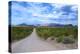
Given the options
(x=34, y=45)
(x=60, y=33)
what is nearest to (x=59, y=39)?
(x=60, y=33)

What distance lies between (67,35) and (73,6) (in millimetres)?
331

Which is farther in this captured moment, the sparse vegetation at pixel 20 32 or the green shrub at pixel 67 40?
the green shrub at pixel 67 40

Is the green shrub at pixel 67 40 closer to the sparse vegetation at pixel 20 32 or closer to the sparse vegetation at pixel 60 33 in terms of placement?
the sparse vegetation at pixel 60 33

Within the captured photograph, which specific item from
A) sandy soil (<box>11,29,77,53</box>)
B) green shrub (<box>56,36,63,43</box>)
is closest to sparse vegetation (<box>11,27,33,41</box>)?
sandy soil (<box>11,29,77,53</box>)

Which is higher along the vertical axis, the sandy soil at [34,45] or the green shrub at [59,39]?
the green shrub at [59,39]

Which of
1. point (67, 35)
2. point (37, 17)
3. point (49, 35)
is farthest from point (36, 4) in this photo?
point (67, 35)

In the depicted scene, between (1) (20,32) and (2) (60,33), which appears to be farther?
(2) (60,33)

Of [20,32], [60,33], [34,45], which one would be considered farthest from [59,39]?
[20,32]

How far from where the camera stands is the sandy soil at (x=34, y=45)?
1.60 metres

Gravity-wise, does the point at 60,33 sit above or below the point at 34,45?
above

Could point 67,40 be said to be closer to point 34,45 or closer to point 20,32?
point 34,45

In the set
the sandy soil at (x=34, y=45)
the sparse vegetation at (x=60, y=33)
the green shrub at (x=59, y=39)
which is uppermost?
the sparse vegetation at (x=60, y=33)

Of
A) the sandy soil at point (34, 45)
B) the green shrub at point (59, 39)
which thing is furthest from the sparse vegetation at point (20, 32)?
the green shrub at point (59, 39)

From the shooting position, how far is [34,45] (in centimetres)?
164
